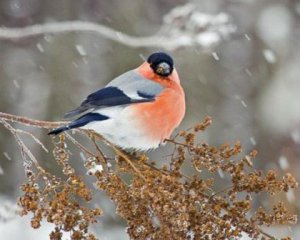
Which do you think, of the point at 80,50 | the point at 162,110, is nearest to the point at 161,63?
the point at 162,110

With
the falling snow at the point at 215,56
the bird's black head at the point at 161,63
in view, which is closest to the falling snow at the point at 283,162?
the falling snow at the point at 215,56

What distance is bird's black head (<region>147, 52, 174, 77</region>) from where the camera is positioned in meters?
2.57

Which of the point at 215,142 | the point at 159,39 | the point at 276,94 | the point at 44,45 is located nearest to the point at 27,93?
the point at 44,45

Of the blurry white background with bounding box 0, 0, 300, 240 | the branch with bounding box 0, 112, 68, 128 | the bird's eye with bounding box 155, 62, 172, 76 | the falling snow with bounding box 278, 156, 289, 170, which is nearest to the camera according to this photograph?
the branch with bounding box 0, 112, 68, 128

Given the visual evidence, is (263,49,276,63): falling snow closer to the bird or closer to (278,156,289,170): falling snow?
(278,156,289,170): falling snow

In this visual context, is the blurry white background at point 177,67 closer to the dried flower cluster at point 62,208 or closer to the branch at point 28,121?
the branch at point 28,121

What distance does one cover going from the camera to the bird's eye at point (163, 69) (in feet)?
8.44

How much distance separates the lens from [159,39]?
4.93 metres

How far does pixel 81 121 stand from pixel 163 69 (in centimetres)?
44

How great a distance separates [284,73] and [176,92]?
297 inches

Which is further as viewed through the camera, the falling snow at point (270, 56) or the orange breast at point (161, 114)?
the falling snow at point (270, 56)

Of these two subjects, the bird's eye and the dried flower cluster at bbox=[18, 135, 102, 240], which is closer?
the dried flower cluster at bbox=[18, 135, 102, 240]

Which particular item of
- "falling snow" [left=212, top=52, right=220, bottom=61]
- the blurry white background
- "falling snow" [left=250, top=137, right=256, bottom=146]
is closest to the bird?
the blurry white background

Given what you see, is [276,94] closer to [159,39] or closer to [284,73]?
[284,73]
